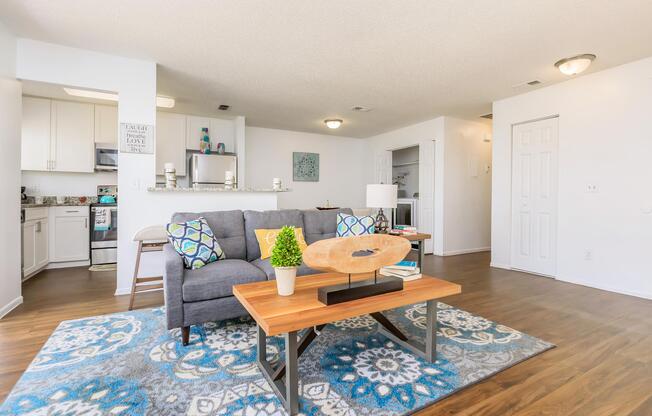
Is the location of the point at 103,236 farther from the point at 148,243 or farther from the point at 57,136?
the point at 148,243

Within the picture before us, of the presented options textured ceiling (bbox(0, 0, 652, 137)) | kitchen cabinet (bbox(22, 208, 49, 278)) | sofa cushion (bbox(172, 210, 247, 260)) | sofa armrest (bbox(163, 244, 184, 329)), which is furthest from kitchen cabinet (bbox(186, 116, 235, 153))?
sofa armrest (bbox(163, 244, 184, 329))

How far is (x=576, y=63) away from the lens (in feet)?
10.3

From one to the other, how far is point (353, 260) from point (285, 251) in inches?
14.2

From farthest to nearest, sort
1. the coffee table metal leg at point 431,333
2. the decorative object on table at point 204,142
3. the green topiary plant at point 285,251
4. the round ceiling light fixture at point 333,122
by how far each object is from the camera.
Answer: the round ceiling light fixture at point 333,122 → the decorative object on table at point 204,142 → the coffee table metal leg at point 431,333 → the green topiary plant at point 285,251

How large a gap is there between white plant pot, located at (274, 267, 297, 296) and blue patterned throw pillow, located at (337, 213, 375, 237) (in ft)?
5.46

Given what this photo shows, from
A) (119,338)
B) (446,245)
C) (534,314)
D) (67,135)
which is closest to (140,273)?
(119,338)

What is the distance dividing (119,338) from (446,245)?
4865 millimetres

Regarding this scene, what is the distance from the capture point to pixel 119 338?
2.23m

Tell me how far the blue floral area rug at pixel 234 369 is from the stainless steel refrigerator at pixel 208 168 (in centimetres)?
303

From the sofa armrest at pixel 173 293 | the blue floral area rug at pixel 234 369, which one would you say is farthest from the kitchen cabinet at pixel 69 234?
the sofa armrest at pixel 173 293

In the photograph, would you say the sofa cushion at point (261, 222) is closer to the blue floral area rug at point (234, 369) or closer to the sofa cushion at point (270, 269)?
the sofa cushion at point (270, 269)

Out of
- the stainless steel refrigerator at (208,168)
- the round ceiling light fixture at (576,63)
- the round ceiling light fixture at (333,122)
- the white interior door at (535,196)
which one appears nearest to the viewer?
the round ceiling light fixture at (576,63)

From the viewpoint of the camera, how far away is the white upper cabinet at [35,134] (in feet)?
14.2

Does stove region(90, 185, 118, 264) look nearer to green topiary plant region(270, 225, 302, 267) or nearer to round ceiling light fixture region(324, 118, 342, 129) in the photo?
round ceiling light fixture region(324, 118, 342, 129)
